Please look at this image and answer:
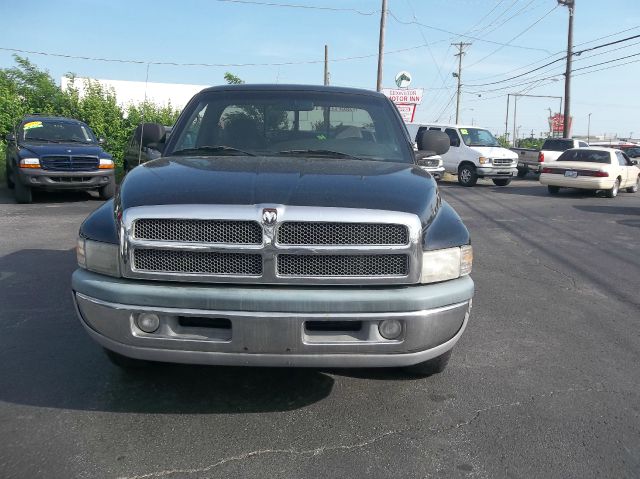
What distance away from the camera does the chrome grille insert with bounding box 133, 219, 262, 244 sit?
3.01 meters

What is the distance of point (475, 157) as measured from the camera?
801 inches

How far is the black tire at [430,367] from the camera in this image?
379 cm

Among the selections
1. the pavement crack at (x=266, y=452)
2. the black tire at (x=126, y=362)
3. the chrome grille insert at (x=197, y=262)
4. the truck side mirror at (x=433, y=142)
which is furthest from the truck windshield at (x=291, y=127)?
the pavement crack at (x=266, y=452)

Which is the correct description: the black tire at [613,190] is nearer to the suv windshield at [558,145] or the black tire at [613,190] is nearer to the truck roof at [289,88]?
the suv windshield at [558,145]

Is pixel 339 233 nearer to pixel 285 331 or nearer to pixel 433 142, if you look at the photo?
pixel 285 331

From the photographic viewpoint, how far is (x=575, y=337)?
4.98 meters

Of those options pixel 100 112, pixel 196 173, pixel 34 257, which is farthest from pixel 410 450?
pixel 100 112

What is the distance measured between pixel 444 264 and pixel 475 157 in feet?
59.0

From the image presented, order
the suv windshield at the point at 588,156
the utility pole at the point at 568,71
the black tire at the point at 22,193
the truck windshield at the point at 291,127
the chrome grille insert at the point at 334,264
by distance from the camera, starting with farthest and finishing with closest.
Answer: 1. the utility pole at the point at 568,71
2. the suv windshield at the point at 588,156
3. the black tire at the point at 22,193
4. the truck windshield at the point at 291,127
5. the chrome grille insert at the point at 334,264

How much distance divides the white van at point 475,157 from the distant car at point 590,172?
93.6 inches

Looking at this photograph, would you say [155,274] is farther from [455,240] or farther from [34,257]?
[34,257]

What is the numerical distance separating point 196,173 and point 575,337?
133 inches

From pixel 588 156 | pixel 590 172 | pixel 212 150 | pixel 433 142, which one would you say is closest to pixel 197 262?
pixel 212 150

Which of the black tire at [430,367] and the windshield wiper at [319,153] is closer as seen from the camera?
the black tire at [430,367]
